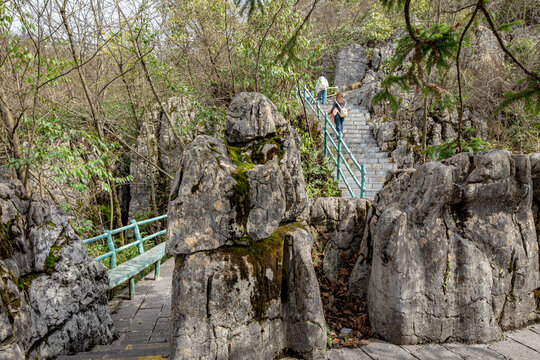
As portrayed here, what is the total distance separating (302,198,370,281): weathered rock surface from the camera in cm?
499

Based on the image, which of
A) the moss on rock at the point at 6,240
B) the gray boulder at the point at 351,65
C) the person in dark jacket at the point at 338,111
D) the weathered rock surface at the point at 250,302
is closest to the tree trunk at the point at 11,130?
the moss on rock at the point at 6,240

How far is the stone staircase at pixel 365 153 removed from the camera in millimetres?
8746

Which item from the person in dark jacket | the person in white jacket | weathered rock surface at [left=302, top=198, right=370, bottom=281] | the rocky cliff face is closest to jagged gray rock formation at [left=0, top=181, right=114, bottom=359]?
weathered rock surface at [left=302, top=198, right=370, bottom=281]

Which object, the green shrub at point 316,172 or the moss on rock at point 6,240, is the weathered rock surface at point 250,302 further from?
the green shrub at point 316,172

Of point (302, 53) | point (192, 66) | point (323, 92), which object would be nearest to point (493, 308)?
point (302, 53)

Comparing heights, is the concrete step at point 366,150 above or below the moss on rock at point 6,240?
above

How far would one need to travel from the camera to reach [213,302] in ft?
10.1

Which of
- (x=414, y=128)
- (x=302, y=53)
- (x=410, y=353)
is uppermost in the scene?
(x=302, y=53)

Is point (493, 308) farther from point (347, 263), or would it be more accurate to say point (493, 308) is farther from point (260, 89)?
point (260, 89)

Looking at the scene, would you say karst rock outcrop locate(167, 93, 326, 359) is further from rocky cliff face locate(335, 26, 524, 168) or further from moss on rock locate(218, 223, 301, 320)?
rocky cliff face locate(335, 26, 524, 168)

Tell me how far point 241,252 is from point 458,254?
286 centimetres

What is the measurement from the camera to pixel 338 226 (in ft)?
16.8

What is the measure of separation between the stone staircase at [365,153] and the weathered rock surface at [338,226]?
298cm

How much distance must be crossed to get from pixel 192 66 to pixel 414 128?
25.6 feet
